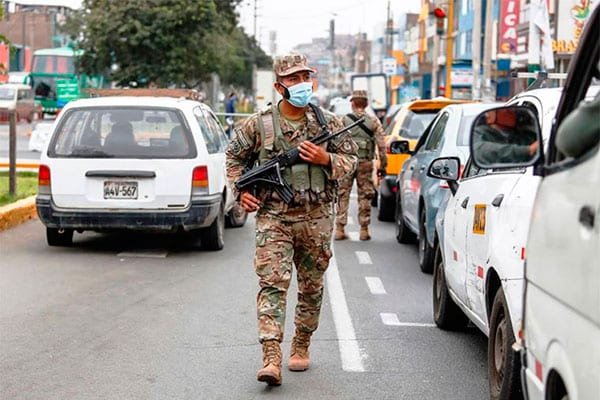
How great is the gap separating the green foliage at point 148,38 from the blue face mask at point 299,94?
98.2ft

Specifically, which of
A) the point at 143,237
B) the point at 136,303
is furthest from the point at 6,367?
the point at 143,237

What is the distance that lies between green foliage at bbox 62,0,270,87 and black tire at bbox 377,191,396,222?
2127 cm

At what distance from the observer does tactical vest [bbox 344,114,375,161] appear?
12.7m

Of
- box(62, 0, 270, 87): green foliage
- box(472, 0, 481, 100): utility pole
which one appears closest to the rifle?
box(472, 0, 481, 100): utility pole

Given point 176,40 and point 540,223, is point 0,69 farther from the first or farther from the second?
point 176,40

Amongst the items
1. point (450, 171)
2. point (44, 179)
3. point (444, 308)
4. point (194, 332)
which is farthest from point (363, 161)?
point (194, 332)

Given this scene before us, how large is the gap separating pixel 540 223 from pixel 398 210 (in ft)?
32.5

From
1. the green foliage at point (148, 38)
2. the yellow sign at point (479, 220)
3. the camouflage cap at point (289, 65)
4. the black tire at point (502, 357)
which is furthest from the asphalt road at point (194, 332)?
the green foliage at point (148, 38)

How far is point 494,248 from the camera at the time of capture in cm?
570

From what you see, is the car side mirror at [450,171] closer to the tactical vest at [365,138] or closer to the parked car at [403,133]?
the tactical vest at [365,138]

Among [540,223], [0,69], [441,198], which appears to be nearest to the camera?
[540,223]

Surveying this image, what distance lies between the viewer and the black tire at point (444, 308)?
7.83m

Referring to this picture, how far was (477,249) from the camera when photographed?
6223mm

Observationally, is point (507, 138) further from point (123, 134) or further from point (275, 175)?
point (123, 134)
